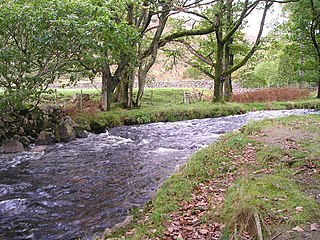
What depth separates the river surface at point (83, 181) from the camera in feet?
18.6

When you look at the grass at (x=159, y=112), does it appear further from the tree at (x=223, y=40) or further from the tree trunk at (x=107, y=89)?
the tree at (x=223, y=40)

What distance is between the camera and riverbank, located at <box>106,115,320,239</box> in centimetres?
→ 412

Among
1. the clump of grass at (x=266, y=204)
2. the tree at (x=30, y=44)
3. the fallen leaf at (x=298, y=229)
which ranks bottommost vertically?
the fallen leaf at (x=298, y=229)

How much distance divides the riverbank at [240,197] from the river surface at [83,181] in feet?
3.11

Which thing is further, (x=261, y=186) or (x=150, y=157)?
(x=150, y=157)

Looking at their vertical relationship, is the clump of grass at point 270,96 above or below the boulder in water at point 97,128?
above

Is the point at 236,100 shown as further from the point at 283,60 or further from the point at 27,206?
the point at 27,206

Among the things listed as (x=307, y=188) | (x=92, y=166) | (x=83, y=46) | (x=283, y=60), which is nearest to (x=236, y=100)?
(x=283, y=60)

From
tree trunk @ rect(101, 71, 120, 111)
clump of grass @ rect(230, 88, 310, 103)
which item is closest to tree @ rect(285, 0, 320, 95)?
clump of grass @ rect(230, 88, 310, 103)

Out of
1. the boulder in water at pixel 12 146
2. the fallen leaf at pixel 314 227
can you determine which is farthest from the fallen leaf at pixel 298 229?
the boulder in water at pixel 12 146

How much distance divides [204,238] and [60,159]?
24.4 ft

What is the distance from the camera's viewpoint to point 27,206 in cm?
650

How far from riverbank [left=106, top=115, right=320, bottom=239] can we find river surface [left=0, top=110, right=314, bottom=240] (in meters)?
0.95

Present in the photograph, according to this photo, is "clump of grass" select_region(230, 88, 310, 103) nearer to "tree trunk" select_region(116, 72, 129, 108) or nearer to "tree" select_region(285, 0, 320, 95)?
"tree" select_region(285, 0, 320, 95)
